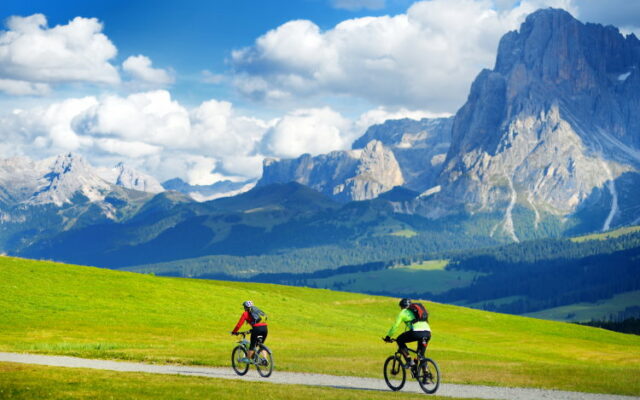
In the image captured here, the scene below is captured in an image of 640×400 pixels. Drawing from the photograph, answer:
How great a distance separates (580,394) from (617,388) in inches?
135

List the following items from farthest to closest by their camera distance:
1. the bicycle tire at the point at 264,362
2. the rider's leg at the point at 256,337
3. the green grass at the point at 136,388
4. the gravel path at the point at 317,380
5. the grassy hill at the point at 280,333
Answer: the grassy hill at the point at 280,333, the bicycle tire at the point at 264,362, the rider's leg at the point at 256,337, the gravel path at the point at 317,380, the green grass at the point at 136,388

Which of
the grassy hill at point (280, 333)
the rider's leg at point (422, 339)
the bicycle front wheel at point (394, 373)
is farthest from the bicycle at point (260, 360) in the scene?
the rider's leg at point (422, 339)

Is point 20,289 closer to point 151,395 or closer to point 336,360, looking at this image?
point 336,360

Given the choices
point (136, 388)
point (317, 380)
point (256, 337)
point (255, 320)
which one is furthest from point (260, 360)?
point (136, 388)

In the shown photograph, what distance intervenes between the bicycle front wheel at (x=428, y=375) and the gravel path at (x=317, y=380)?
0.86 meters

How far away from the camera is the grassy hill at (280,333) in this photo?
50.4m

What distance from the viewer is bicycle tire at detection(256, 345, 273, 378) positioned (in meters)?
42.8

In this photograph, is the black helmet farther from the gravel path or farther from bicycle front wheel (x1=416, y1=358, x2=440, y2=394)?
the gravel path

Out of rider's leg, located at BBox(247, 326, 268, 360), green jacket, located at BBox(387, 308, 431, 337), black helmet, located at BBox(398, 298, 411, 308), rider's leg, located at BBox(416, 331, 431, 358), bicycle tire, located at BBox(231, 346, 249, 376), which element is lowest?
bicycle tire, located at BBox(231, 346, 249, 376)

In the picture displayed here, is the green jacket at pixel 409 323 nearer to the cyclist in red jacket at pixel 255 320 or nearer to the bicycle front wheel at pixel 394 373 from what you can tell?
the bicycle front wheel at pixel 394 373

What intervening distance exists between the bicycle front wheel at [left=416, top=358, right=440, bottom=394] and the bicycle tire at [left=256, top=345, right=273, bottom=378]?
32.0ft

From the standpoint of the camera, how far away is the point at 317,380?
139ft

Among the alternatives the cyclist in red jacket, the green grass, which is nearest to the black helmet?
the green grass

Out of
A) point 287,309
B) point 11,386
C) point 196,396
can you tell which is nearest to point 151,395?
point 196,396
